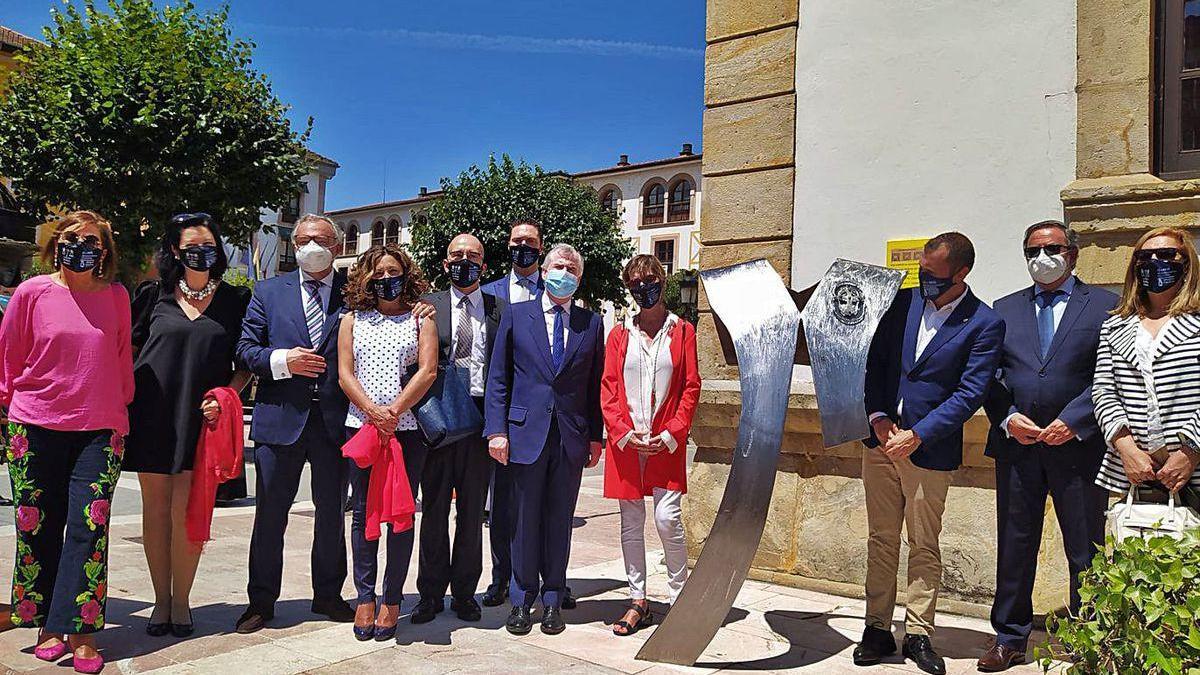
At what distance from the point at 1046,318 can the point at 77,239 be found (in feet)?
14.3

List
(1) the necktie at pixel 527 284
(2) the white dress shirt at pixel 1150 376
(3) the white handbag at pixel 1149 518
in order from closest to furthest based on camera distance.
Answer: (3) the white handbag at pixel 1149 518 → (2) the white dress shirt at pixel 1150 376 → (1) the necktie at pixel 527 284

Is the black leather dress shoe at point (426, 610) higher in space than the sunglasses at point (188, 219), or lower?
lower

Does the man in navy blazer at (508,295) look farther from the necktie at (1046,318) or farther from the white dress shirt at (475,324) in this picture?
the necktie at (1046,318)

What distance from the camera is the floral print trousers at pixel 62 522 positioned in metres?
4.18

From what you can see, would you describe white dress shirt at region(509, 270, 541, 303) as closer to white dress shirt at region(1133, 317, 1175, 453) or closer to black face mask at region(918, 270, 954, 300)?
black face mask at region(918, 270, 954, 300)

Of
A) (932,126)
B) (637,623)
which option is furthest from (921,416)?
(932,126)

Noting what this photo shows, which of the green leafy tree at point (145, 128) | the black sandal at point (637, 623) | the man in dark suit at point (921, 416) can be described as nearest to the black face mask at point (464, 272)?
the black sandal at point (637, 623)

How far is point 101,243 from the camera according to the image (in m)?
4.38

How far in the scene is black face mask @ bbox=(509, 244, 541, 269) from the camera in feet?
18.5

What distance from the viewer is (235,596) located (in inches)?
220

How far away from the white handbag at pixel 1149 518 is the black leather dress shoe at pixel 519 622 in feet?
8.83

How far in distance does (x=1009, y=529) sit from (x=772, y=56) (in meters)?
3.54

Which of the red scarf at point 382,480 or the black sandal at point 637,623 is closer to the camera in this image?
the red scarf at point 382,480

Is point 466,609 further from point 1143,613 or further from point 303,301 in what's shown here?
point 1143,613
